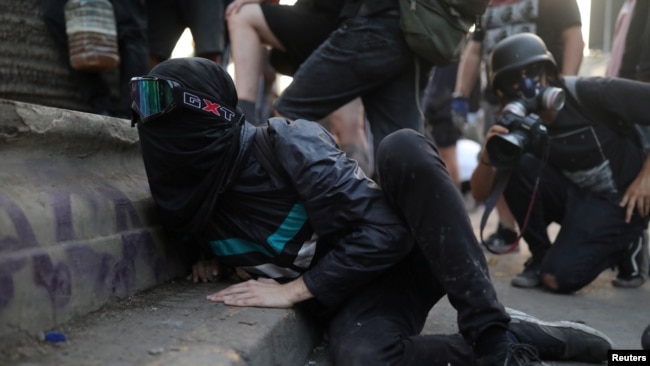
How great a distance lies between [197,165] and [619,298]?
2052mm

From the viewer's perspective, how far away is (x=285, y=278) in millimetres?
1934

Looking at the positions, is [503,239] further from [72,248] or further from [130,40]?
[72,248]

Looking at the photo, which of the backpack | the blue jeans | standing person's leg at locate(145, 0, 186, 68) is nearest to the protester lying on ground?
the blue jeans

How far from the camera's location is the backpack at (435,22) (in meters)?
2.46

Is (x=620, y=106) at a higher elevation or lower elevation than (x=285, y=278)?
higher

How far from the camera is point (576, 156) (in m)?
3.04

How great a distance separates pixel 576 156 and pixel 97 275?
7.38 ft

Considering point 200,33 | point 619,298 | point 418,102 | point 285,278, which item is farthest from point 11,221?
point 619,298

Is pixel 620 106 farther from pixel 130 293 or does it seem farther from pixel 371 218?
pixel 130 293

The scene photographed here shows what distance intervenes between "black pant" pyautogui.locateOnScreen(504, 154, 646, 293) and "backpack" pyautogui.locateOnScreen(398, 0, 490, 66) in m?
0.96

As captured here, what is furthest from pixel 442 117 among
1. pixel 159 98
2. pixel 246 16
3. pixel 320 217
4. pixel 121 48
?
pixel 159 98

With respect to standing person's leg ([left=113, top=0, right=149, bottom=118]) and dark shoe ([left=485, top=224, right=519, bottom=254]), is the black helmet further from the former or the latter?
standing person's leg ([left=113, top=0, right=149, bottom=118])

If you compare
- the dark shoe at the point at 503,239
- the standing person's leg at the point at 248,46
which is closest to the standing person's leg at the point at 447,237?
the standing person's leg at the point at 248,46

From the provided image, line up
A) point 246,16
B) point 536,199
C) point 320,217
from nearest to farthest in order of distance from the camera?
point 320,217, point 246,16, point 536,199
